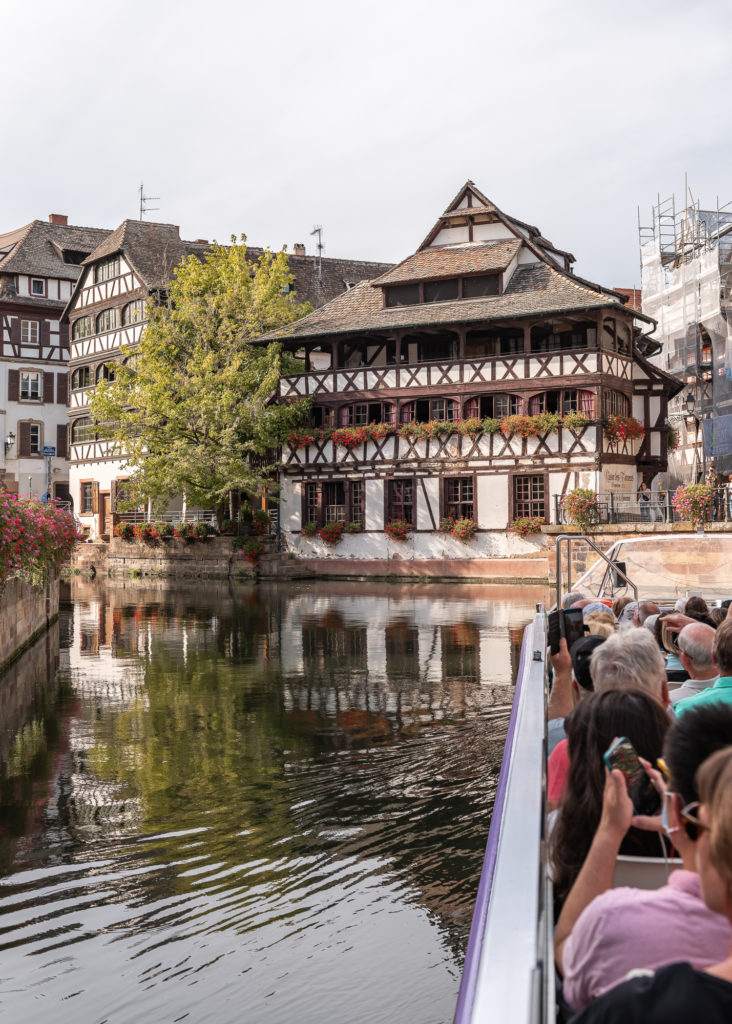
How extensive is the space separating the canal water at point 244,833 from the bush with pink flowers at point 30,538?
146 centimetres

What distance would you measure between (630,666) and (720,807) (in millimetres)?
2432

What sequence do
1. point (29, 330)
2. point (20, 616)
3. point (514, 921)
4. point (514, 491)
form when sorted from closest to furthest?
point (514, 921) < point (20, 616) < point (514, 491) < point (29, 330)

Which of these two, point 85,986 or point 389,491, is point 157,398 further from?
point 85,986

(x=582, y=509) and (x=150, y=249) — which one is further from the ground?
(x=150, y=249)

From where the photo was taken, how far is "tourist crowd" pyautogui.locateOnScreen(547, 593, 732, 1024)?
1624 millimetres

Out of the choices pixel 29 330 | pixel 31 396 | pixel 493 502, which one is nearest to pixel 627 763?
pixel 493 502

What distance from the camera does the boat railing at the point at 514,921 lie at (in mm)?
1848

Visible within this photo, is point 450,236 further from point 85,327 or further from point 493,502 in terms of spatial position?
point 85,327

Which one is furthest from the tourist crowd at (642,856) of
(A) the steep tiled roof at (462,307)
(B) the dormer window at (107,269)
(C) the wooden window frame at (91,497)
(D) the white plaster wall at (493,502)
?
(C) the wooden window frame at (91,497)

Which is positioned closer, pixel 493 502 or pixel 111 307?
pixel 493 502

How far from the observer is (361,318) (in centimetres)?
3828

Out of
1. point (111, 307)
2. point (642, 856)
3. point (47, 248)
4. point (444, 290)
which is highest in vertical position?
point (47, 248)

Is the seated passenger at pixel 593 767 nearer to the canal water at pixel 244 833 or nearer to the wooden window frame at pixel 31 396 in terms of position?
the canal water at pixel 244 833

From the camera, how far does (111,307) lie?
154ft
